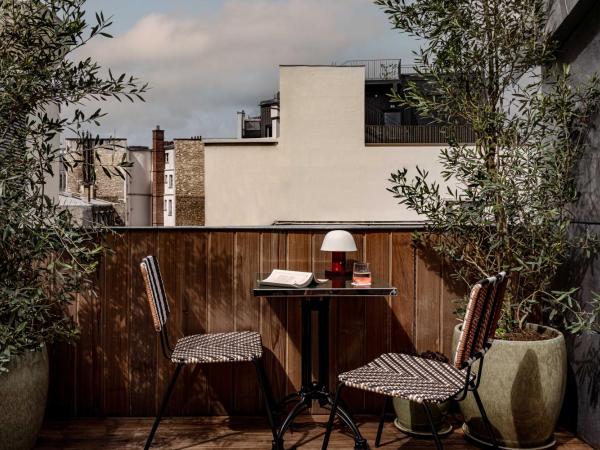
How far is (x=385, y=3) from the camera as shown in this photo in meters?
3.47

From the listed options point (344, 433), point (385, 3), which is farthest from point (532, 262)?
point (385, 3)

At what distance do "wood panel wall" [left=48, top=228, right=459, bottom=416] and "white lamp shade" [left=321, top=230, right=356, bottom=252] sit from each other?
0.30 meters

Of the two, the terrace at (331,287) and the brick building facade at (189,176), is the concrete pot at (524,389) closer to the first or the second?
the terrace at (331,287)

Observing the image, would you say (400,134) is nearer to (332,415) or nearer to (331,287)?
(331,287)

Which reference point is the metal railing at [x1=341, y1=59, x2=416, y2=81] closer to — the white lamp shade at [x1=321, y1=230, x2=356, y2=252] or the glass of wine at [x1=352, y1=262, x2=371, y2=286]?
the white lamp shade at [x1=321, y1=230, x2=356, y2=252]

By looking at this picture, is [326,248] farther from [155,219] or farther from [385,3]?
[155,219]

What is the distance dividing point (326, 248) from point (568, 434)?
1.75 metres

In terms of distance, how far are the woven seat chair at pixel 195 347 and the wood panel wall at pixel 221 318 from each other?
0.34m

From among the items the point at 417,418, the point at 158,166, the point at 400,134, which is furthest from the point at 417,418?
the point at 158,166

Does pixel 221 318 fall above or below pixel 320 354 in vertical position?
above

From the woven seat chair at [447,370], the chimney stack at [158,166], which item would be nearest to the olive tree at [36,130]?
the woven seat chair at [447,370]

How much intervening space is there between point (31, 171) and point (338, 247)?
1.62 metres

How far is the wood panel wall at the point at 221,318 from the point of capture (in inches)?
138

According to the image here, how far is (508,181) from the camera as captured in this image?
A: 3.06 m
